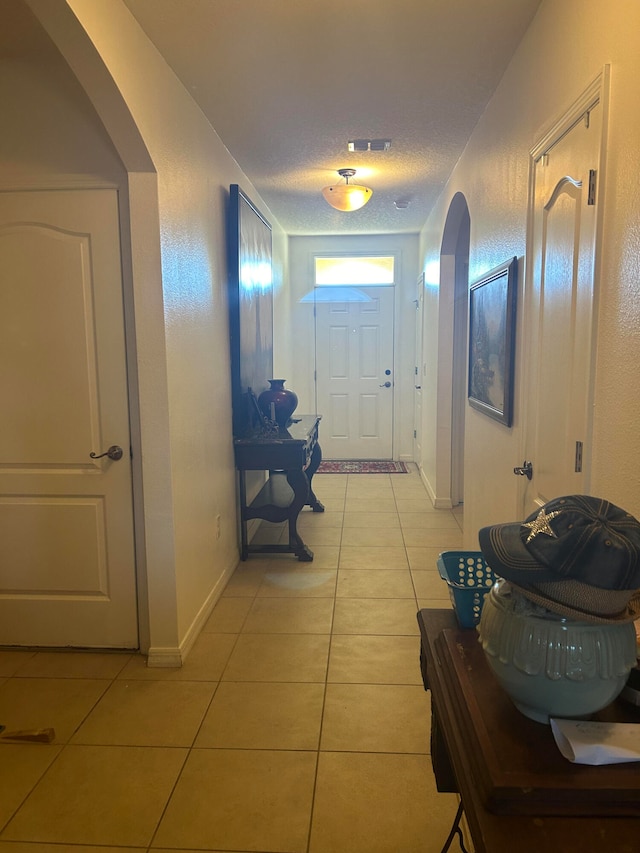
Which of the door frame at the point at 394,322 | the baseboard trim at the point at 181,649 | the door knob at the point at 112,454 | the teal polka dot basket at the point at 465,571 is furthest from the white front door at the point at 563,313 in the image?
the door frame at the point at 394,322

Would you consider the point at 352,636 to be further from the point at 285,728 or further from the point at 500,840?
the point at 500,840

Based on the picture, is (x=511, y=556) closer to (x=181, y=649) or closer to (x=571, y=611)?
(x=571, y=611)

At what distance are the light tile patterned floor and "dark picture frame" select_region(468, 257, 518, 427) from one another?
1075 mm

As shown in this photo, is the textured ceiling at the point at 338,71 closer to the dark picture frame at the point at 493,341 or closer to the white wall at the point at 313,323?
the dark picture frame at the point at 493,341

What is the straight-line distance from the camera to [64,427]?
2.53 metres

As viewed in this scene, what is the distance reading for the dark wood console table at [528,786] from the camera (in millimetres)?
675

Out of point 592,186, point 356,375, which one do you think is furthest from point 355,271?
point 592,186

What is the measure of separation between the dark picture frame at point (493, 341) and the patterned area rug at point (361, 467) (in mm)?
2877

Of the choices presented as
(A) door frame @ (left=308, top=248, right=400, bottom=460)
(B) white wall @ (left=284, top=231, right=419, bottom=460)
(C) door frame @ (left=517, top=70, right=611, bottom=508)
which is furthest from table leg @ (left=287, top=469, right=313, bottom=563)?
(A) door frame @ (left=308, top=248, right=400, bottom=460)

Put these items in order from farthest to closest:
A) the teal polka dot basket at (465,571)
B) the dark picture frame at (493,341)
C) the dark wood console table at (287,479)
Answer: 1. the dark wood console table at (287,479)
2. the dark picture frame at (493,341)
3. the teal polka dot basket at (465,571)

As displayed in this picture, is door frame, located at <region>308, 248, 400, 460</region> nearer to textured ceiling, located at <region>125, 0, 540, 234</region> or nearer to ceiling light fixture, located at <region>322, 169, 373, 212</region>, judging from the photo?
textured ceiling, located at <region>125, 0, 540, 234</region>

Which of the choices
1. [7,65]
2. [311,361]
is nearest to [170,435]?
[7,65]

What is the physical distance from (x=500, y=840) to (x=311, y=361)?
611 cm

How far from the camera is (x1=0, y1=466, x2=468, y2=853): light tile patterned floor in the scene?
1.66 meters
